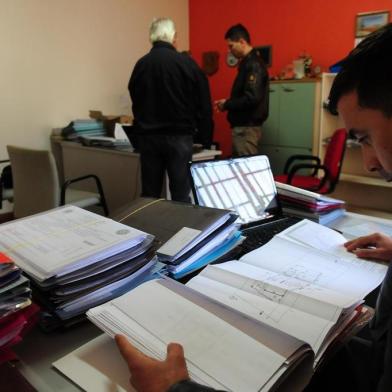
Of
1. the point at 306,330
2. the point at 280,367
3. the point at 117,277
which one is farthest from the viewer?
the point at 117,277

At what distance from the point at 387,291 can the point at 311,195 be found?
0.67 m

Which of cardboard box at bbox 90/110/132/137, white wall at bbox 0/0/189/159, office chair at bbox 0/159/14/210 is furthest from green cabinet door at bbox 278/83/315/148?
office chair at bbox 0/159/14/210

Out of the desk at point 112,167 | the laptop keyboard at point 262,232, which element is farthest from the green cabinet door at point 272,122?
the laptop keyboard at point 262,232

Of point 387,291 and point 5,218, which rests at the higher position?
point 387,291

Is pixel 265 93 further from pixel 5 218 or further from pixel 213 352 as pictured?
pixel 213 352

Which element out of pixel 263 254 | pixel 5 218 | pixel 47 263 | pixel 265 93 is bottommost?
pixel 5 218

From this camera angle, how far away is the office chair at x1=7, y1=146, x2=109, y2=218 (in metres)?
2.47

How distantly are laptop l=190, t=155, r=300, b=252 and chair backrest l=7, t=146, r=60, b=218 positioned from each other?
143 centimetres

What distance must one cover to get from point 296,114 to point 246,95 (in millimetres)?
750

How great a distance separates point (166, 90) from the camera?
8.93 feet

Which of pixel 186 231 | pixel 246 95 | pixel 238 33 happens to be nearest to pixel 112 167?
pixel 246 95

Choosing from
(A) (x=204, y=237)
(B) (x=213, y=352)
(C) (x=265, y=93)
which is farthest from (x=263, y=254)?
(C) (x=265, y=93)

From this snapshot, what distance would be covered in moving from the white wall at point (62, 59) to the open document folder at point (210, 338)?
3244 mm

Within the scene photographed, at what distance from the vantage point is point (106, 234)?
0.89 m
